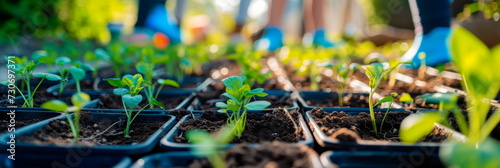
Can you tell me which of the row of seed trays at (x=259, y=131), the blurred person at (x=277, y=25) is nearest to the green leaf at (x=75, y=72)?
the row of seed trays at (x=259, y=131)

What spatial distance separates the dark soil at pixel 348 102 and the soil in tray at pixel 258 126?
46 cm

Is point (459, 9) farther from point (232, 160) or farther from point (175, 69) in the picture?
point (232, 160)

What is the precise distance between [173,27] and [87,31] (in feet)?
6.51

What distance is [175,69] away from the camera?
258 cm

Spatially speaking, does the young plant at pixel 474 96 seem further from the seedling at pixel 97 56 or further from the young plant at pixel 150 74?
the seedling at pixel 97 56

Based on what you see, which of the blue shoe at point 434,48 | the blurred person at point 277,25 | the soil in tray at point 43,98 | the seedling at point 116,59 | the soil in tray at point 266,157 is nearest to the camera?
the soil in tray at point 266,157

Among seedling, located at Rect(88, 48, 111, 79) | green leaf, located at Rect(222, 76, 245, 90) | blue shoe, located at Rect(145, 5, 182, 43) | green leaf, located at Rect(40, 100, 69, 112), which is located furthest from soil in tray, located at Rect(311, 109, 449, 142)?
blue shoe, located at Rect(145, 5, 182, 43)

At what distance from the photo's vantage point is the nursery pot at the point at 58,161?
76cm

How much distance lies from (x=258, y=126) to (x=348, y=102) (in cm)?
65

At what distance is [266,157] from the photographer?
66 cm

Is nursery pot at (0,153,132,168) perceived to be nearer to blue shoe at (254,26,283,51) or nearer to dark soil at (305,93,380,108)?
dark soil at (305,93,380,108)

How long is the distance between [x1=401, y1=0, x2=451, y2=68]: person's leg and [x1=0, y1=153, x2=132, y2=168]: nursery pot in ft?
6.23

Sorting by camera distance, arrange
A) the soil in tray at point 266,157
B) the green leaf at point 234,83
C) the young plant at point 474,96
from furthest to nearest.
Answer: the green leaf at point 234,83 < the soil in tray at point 266,157 < the young plant at point 474,96

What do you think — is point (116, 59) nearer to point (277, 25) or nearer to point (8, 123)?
point (8, 123)
